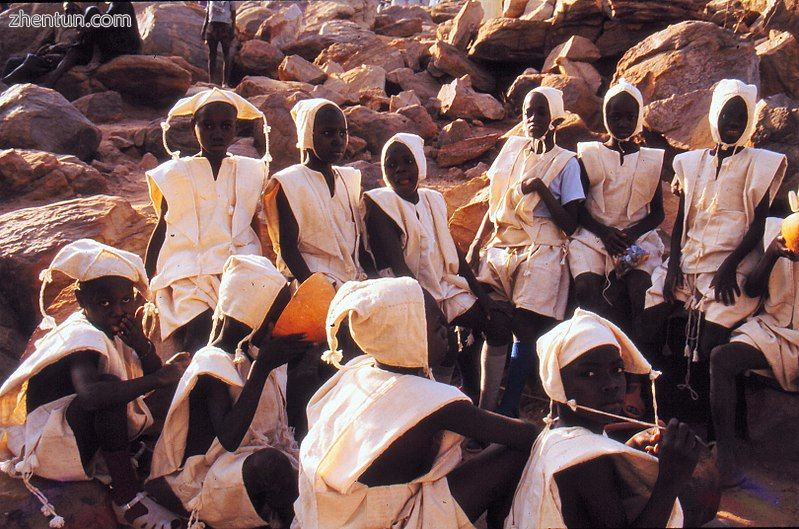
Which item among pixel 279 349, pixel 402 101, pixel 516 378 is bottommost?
pixel 516 378

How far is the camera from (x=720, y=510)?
12.4ft

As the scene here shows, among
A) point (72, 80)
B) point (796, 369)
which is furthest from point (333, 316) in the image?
point (72, 80)

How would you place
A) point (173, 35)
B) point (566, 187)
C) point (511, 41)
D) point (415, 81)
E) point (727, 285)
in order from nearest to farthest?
point (727, 285) → point (566, 187) → point (511, 41) → point (415, 81) → point (173, 35)

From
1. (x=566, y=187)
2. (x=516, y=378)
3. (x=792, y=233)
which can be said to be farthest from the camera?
(x=566, y=187)

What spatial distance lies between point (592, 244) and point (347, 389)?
7.62 ft

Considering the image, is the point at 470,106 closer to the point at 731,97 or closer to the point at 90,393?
the point at 731,97

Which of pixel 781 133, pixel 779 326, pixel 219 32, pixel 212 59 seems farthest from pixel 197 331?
pixel 212 59

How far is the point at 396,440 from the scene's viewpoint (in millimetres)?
2861

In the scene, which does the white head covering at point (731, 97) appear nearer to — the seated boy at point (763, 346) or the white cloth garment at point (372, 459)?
the seated boy at point (763, 346)

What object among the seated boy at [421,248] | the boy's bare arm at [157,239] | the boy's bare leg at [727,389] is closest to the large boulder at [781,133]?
the boy's bare leg at [727,389]

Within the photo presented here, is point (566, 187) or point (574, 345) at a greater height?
point (574, 345)

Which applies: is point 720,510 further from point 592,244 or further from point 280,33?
point 280,33

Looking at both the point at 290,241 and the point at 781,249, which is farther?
the point at 290,241

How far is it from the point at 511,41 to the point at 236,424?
8409 mm
